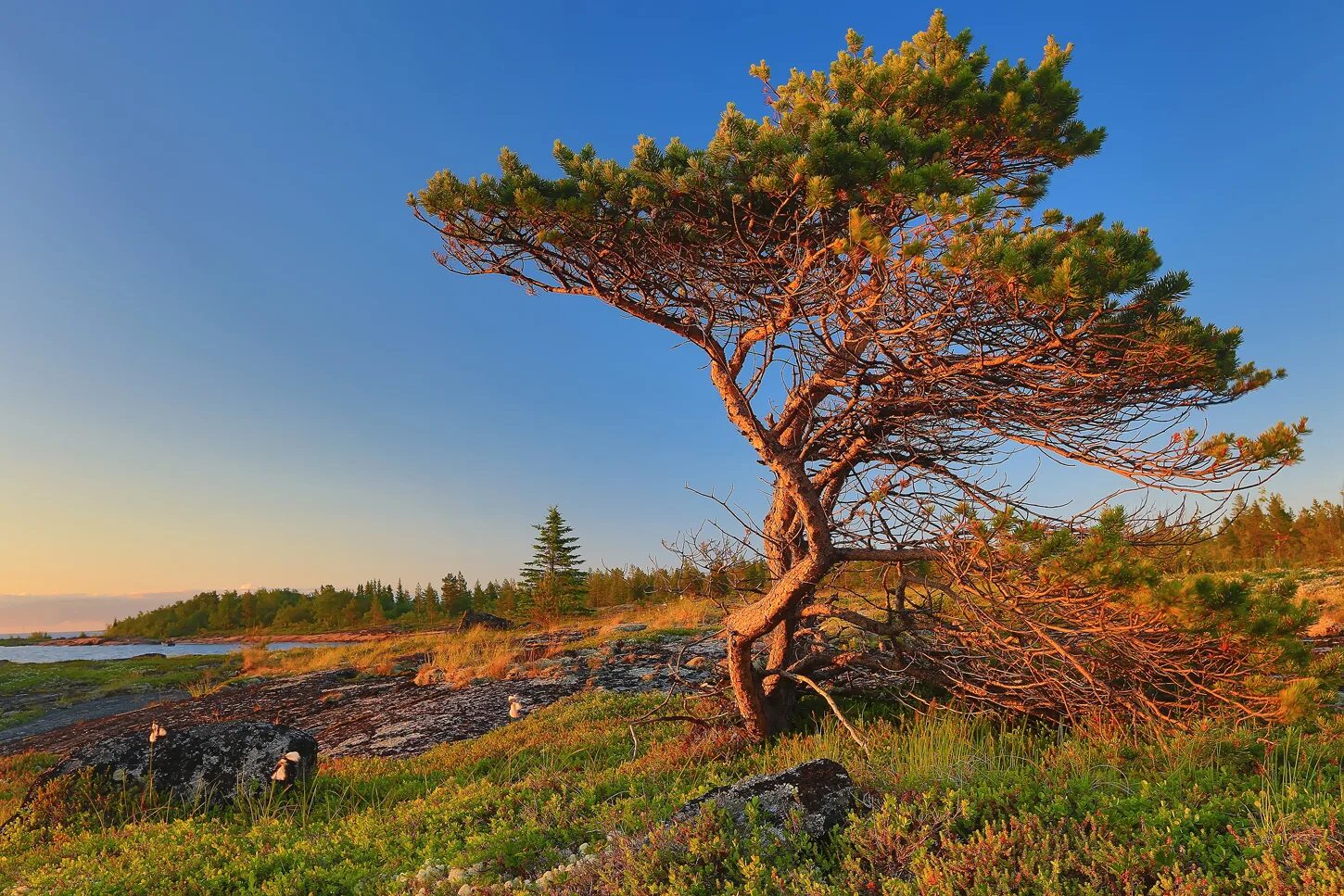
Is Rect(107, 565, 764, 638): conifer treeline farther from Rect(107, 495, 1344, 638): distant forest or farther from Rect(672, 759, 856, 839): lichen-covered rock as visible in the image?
Rect(672, 759, 856, 839): lichen-covered rock

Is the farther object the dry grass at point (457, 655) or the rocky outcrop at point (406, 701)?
the dry grass at point (457, 655)

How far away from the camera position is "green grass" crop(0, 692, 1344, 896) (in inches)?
115

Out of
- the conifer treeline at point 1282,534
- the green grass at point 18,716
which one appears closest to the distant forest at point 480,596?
the conifer treeline at point 1282,534

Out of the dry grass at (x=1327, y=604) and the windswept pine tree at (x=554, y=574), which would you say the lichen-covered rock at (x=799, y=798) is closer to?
the dry grass at (x=1327, y=604)

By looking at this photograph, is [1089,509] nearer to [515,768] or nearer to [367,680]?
[515,768]

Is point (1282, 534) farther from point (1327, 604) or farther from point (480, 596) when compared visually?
point (480, 596)

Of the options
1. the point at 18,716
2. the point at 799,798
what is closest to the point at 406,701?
the point at 799,798

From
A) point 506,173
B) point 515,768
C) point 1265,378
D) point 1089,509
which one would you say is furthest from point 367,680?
point 1265,378

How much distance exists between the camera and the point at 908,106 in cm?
669

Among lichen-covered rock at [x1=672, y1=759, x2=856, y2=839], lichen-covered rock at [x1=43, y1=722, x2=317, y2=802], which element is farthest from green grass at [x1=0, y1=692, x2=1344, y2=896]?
lichen-covered rock at [x1=43, y1=722, x2=317, y2=802]

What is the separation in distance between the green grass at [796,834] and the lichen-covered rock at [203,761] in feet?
1.02

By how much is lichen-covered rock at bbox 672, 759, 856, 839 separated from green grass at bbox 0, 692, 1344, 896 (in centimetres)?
15

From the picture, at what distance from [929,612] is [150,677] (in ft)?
109

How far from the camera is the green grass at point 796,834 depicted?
2.92 metres
